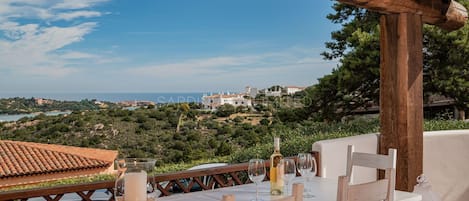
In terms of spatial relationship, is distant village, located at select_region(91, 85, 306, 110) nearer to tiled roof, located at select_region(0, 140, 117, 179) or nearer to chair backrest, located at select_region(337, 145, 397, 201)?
tiled roof, located at select_region(0, 140, 117, 179)

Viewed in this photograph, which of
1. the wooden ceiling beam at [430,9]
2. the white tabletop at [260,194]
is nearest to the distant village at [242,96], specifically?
the wooden ceiling beam at [430,9]

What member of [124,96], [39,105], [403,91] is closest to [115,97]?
[124,96]

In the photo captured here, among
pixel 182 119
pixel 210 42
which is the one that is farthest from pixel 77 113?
pixel 210 42

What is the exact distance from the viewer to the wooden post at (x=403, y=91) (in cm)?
387

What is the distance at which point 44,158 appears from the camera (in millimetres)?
6422

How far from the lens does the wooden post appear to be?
3873 mm

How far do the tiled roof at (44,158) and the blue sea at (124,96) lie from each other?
0.91m

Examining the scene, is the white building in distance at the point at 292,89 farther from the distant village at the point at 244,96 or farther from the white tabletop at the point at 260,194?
the white tabletop at the point at 260,194

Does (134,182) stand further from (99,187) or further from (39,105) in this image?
(39,105)

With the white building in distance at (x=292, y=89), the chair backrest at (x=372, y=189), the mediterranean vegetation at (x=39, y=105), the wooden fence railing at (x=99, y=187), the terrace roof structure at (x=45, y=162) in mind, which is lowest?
the terrace roof structure at (x=45, y=162)

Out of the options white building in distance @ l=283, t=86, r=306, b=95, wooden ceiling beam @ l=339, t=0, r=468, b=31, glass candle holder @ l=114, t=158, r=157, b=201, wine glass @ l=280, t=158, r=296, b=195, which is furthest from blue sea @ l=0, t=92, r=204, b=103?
glass candle holder @ l=114, t=158, r=157, b=201

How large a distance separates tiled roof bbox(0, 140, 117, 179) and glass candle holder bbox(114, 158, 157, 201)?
500cm

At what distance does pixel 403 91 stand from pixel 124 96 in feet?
16.6

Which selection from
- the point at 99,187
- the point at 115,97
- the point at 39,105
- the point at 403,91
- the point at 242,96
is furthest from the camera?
the point at 242,96
